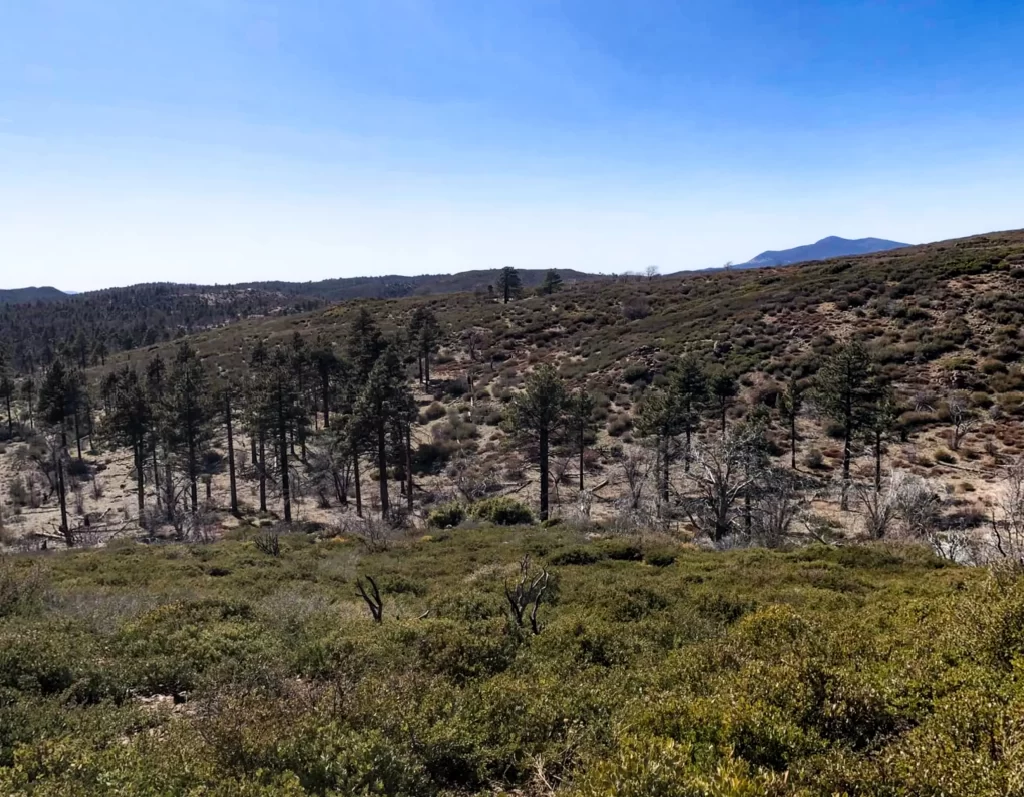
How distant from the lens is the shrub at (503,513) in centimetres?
3133

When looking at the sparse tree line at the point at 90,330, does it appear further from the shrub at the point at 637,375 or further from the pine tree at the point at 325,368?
the shrub at the point at 637,375

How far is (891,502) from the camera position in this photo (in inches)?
1011

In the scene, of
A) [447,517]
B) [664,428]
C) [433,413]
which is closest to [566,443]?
[664,428]

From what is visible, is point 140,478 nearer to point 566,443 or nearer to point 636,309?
point 566,443

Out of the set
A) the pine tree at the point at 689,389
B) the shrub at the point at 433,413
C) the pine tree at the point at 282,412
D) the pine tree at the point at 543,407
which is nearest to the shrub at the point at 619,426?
the pine tree at the point at 689,389

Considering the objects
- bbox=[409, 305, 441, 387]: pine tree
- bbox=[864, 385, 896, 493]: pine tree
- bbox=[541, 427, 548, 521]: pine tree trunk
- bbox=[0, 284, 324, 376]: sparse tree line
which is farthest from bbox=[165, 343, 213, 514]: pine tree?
bbox=[0, 284, 324, 376]: sparse tree line

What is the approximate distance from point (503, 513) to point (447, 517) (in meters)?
3.16

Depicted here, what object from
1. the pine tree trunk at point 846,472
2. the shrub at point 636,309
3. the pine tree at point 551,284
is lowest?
the pine tree trunk at point 846,472

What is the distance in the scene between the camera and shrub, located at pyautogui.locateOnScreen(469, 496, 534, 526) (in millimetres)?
31328

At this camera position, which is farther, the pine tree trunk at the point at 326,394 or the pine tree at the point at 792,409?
the pine tree trunk at the point at 326,394

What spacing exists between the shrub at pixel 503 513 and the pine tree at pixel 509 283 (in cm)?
6567

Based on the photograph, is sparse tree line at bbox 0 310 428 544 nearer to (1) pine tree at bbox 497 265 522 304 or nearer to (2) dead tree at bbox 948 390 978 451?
(2) dead tree at bbox 948 390 978 451

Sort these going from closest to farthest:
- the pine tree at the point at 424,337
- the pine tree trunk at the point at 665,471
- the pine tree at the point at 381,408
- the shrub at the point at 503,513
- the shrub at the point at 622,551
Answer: the shrub at the point at 622,551 → the shrub at the point at 503,513 → the pine tree trunk at the point at 665,471 → the pine tree at the point at 381,408 → the pine tree at the point at 424,337

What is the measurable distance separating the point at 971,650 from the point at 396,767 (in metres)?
7.52
